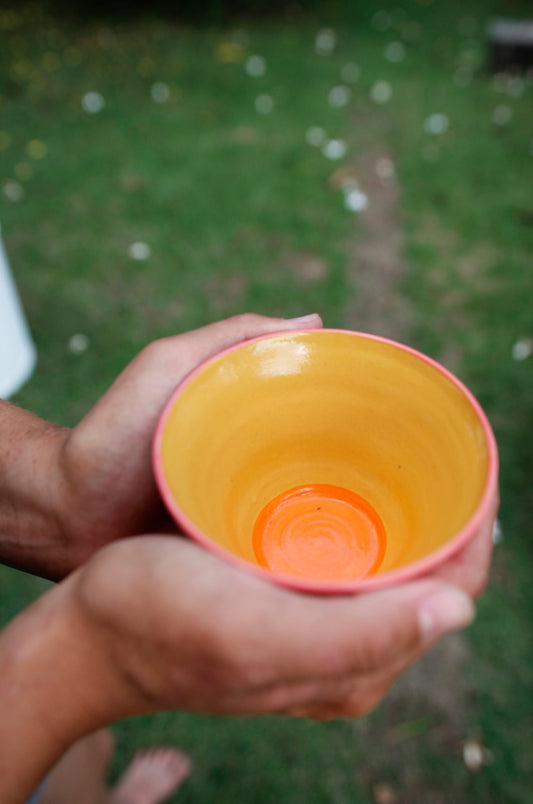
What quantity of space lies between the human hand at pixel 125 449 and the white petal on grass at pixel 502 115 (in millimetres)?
3886

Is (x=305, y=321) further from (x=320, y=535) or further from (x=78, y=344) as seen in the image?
(x=78, y=344)

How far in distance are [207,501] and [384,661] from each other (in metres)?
0.40

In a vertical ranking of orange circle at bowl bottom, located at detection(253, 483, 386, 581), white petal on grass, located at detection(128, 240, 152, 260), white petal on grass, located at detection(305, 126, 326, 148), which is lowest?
white petal on grass, located at detection(128, 240, 152, 260)

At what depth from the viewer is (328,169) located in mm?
3977

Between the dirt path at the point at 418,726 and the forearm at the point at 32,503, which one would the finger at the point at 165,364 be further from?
the dirt path at the point at 418,726

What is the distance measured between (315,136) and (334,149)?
23 centimetres

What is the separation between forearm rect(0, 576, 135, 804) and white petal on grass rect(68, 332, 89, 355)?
2.09 metres

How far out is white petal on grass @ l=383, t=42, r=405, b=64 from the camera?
540cm

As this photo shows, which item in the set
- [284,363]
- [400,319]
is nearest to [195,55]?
[400,319]

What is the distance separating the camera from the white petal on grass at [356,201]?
12.1 ft

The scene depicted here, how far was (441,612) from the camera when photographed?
823 millimetres

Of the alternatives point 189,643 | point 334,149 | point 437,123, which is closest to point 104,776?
point 189,643

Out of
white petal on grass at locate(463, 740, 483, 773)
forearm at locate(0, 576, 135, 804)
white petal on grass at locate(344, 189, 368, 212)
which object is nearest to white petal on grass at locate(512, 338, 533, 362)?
white petal on grass at locate(344, 189, 368, 212)

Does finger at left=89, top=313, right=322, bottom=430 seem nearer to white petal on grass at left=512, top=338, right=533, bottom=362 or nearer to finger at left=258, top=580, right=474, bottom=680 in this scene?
finger at left=258, top=580, right=474, bottom=680
